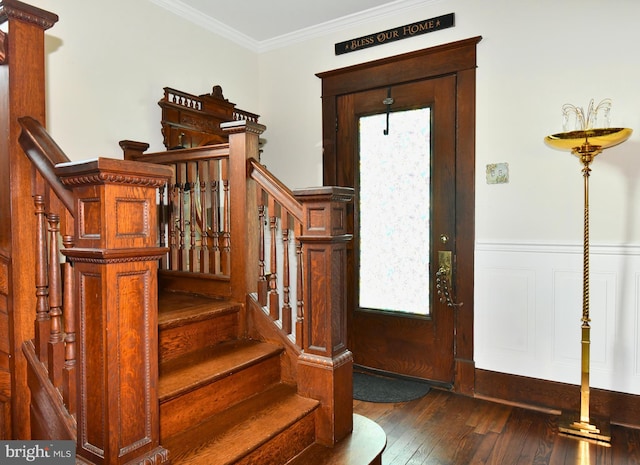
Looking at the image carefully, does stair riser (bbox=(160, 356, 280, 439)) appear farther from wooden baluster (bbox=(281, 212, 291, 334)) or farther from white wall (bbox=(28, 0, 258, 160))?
white wall (bbox=(28, 0, 258, 160))

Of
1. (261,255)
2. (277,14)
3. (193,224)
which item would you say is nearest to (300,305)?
(261,255)

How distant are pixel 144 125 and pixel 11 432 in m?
2.15

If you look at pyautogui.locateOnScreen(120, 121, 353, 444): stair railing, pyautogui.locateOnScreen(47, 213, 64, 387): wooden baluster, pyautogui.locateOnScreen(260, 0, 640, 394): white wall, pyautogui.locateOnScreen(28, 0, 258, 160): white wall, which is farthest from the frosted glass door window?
pyautogui.locateOnScreen(47, 213, 64, 387): wooden baluster

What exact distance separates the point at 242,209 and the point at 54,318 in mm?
1056

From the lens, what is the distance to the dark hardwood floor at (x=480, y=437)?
7.41ft

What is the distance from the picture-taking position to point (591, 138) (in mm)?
2342

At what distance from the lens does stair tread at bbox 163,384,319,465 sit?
1.57m

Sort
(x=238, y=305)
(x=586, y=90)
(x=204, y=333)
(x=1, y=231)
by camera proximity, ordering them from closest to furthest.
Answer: (x=1, y=231) → (x=204, y=333) → (x=238, y=305) → (x=586, y=90)

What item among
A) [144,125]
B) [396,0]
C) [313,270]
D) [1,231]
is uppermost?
[396,0]

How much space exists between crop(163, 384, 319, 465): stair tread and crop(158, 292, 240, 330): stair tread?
461mm

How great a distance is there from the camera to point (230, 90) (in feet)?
12.7

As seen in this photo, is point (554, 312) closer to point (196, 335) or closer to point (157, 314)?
point (196, 335)

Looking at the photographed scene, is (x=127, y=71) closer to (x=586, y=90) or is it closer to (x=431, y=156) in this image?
(x=431, y=156)

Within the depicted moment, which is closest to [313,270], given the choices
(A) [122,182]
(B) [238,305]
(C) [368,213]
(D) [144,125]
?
(B) [238,305]
